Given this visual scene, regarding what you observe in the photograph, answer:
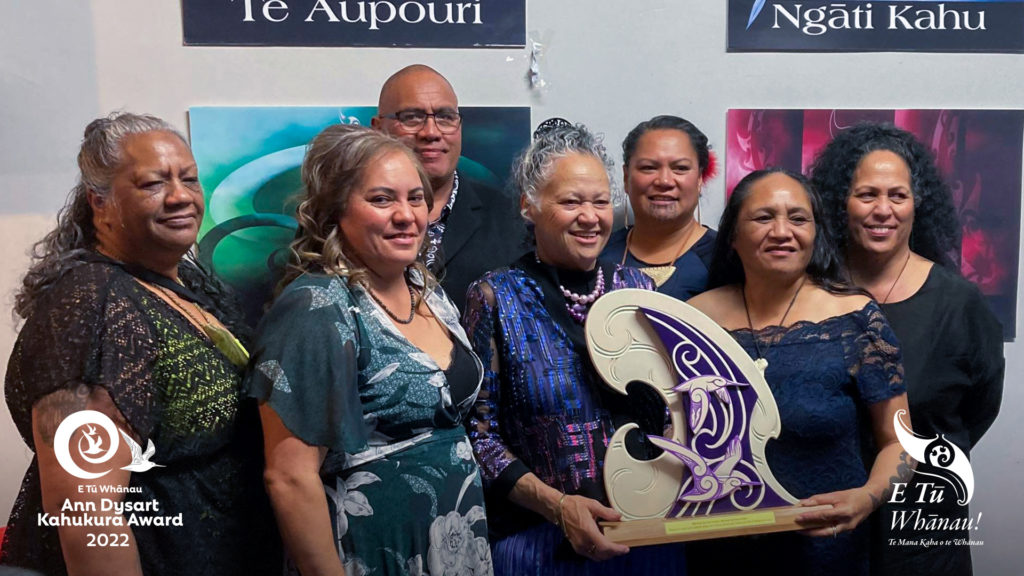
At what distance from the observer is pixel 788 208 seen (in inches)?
78.3

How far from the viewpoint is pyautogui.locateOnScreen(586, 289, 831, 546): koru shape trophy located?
6.18ft

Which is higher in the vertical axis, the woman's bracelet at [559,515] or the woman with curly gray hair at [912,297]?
the woman with curly gray hair at [912,297]

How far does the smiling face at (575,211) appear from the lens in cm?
193

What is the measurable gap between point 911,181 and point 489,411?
133 centimetres

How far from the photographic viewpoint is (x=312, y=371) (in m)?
1.61

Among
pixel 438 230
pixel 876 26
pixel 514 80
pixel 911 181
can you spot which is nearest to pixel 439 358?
pixel 438 230

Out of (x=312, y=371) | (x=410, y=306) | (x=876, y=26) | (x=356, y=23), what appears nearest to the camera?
(x=312, y=371)

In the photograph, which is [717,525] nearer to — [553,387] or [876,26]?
[553,387]

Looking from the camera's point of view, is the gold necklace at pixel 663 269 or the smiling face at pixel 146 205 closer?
the smiling face at pixel 146 205

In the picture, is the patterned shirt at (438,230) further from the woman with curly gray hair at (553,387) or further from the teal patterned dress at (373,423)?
the teal patterned dress at (373,423)

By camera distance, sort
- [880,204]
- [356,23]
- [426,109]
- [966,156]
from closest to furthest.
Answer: [880,204]
[426,109]
[356,23]
[966,156]

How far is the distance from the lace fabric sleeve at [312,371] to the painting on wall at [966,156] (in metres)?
1.59

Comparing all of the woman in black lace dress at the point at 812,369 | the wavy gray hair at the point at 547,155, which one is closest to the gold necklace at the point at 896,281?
the woman in black lace dress at the point at 812,369

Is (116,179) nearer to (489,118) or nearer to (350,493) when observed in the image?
(350,493)
